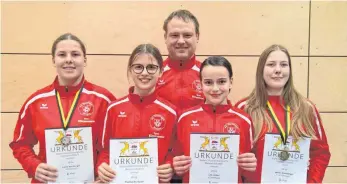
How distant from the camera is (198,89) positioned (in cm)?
297

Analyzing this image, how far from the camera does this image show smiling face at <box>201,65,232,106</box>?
2533mm

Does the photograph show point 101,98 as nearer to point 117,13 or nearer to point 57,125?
point 57,125

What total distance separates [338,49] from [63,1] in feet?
11.0

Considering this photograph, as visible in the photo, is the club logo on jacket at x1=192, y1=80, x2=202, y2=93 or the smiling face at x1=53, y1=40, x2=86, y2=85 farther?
the club logo on jacket at x1=192, y1=80, x2=202, y2=93

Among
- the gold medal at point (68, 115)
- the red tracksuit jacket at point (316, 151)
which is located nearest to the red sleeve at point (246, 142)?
the red tracksuit jacket at point (316, 151)

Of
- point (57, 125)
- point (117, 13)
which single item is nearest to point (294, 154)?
point (57, 125)

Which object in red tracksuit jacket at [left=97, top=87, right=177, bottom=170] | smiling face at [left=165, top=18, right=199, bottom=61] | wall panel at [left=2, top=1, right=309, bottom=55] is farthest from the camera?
wall panel at [left=2, top=1, right=309, bottom=55]

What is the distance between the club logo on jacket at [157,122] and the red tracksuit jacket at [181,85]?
0.31 metres

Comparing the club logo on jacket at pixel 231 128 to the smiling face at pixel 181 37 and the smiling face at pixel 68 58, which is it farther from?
the smiling face at pixel 68 58

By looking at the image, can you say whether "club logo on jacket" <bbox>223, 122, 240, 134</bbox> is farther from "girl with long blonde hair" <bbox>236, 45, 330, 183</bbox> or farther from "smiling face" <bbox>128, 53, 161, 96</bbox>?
"smiling face" <bbox>128, 53, 161, 96</bbox>

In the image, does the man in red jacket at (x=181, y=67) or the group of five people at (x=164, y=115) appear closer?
the group of five people at (x=164, y=115)

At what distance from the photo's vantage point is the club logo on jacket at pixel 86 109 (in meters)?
2.65

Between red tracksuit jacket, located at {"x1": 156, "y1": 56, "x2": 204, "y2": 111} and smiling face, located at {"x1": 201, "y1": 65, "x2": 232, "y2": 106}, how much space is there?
388 millimetres

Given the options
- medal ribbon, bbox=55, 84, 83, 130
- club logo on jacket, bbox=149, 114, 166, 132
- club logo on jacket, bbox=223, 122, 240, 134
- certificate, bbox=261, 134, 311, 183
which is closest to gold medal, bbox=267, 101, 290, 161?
certificate, bbox=261, 134, 311, 183
